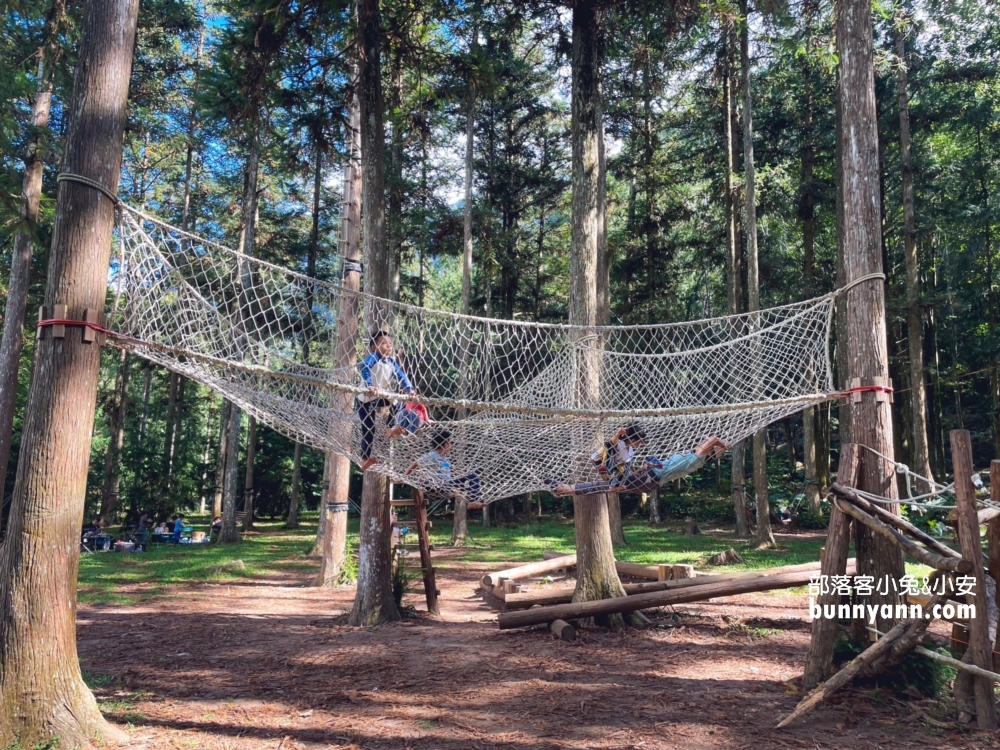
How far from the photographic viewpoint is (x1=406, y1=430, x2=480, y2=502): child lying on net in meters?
4.27

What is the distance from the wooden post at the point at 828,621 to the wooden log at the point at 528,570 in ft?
10.3

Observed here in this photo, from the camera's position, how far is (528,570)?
6852mm

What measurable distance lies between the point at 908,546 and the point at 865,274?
5.09ft

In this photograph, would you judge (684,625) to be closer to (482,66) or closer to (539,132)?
(482,66)

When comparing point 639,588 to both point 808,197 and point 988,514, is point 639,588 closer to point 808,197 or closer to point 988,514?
point 988,514

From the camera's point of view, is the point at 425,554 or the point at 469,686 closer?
the point at 469,686

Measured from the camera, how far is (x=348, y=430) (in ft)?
13.0

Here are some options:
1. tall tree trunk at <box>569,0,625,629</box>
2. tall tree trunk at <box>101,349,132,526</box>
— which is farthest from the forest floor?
tall tree trunk at <box>101,349,132,526</box>

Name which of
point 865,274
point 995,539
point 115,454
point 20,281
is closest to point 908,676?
point 995,539

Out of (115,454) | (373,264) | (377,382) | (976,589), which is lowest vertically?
(976,589)

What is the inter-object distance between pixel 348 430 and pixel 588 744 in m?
2.11

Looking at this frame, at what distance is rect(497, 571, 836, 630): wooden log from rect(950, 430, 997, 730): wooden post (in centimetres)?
188

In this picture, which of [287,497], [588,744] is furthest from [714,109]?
[287,497]

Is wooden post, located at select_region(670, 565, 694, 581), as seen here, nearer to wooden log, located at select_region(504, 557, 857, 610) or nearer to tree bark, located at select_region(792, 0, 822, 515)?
wooden log, located at select_region(504, 557, 857, 610)
